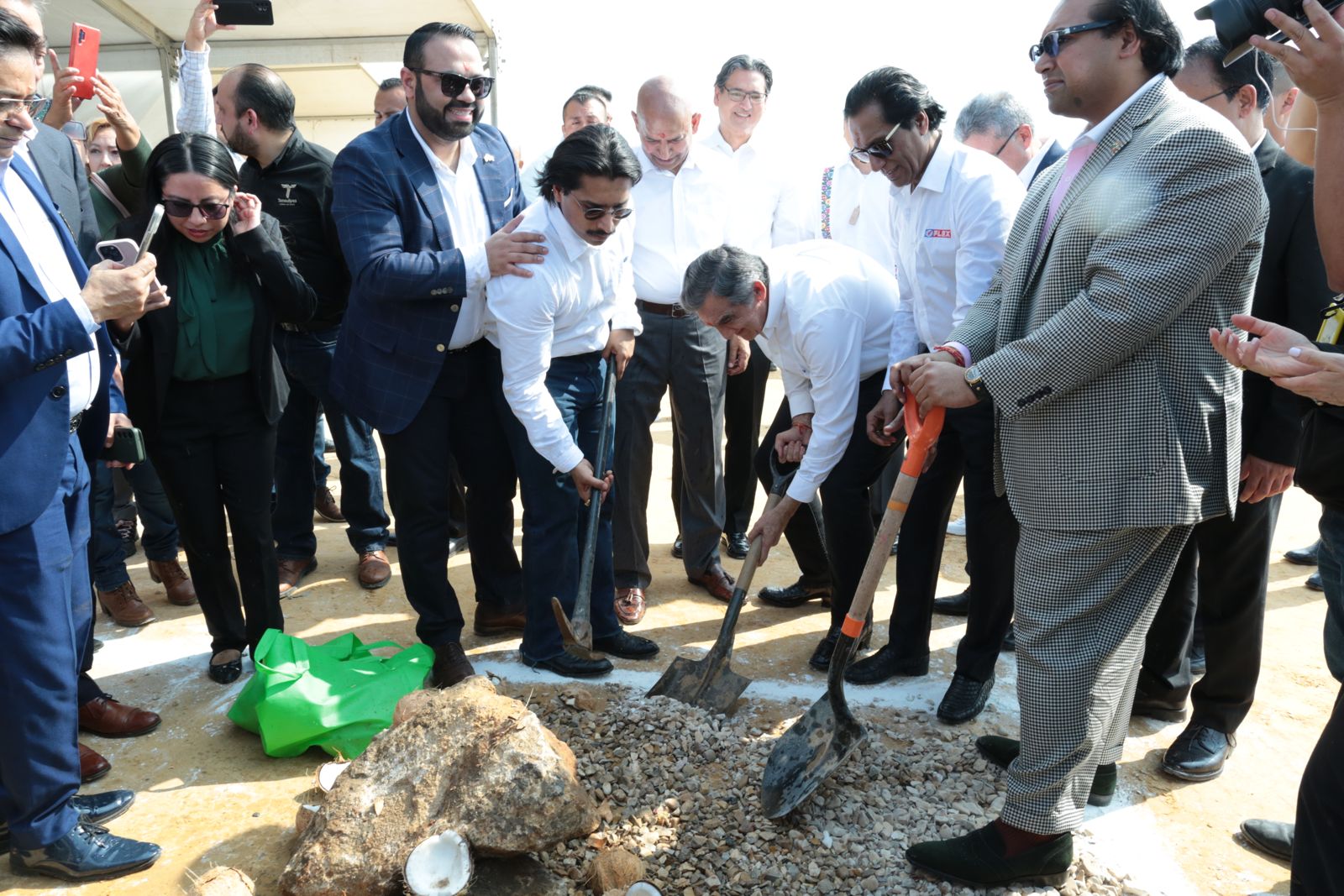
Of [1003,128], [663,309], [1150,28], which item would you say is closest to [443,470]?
[663,309]

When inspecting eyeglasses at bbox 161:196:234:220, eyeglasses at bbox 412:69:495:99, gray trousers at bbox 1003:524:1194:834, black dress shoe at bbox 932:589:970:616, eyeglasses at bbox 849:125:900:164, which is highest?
eyeglasses at bbox 412:69:495:99

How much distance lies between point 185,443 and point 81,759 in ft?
3.52

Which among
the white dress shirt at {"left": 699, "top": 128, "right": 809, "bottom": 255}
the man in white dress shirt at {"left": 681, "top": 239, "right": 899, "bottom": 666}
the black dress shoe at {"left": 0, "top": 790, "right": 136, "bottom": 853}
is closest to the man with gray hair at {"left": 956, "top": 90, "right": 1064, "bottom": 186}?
the white dress shirt at {"left": 699, "top": 128, "right": 809, "bottom": 255}

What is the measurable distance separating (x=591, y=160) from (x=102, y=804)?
97.2 inches

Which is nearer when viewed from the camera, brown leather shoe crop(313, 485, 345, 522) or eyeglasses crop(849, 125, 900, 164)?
eyeglasses crop(849, 125, 900, 164)

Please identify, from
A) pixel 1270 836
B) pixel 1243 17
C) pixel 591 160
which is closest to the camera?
pixel 1243 17

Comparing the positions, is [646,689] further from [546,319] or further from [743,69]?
[743,69]

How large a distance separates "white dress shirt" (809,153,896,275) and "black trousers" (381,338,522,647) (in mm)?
2366

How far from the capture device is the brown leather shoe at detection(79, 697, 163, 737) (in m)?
3.23

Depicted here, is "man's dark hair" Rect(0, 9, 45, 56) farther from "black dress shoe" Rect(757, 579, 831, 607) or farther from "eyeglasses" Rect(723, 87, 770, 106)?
"eyeglasses" Rect(723, 87, 770, 106)

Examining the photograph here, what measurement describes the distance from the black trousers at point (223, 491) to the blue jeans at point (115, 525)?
69 centimetres

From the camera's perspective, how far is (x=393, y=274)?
10.2ft


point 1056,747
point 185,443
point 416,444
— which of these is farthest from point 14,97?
point 1056,747

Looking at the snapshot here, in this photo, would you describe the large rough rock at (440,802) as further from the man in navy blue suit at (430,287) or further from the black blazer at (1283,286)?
the black blazer at (1283,286)
